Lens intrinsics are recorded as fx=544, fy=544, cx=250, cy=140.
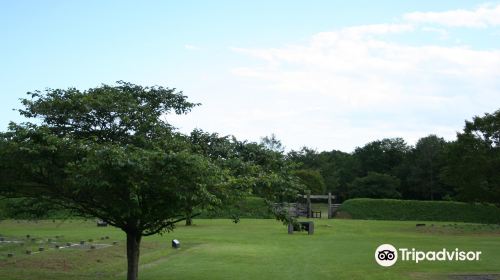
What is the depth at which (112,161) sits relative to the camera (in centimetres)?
987

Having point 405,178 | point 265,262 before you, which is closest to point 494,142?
point 265,262

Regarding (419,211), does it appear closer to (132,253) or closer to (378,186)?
(378,186)

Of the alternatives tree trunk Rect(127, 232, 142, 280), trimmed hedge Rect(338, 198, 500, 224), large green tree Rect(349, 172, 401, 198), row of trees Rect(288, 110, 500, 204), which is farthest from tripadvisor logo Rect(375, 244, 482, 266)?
large green tree Rect(349, 172, 401, 198)

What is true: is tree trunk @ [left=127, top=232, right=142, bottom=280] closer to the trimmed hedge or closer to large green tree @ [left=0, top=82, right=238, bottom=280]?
large green tree @ [left=0, top=82, right=238, bottom=280]

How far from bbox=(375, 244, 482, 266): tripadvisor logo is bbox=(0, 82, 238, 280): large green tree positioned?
29.0ft

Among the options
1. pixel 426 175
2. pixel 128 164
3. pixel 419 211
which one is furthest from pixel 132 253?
pixel 426 175

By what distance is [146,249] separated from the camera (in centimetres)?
2295

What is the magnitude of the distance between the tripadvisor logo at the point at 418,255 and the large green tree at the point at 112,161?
8831 mm

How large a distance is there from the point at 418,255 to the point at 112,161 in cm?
1462

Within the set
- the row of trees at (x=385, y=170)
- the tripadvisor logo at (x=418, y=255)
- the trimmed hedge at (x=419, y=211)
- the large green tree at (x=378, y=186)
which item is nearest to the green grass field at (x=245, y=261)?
the tripadvisor logo at (x=418, y=255)

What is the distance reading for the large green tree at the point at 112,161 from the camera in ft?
34.2

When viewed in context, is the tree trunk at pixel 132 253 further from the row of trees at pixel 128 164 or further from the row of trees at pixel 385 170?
the row of trees at pixel 385 170

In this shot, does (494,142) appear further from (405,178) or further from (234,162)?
(405,178)

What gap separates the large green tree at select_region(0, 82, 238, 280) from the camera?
10414mm
